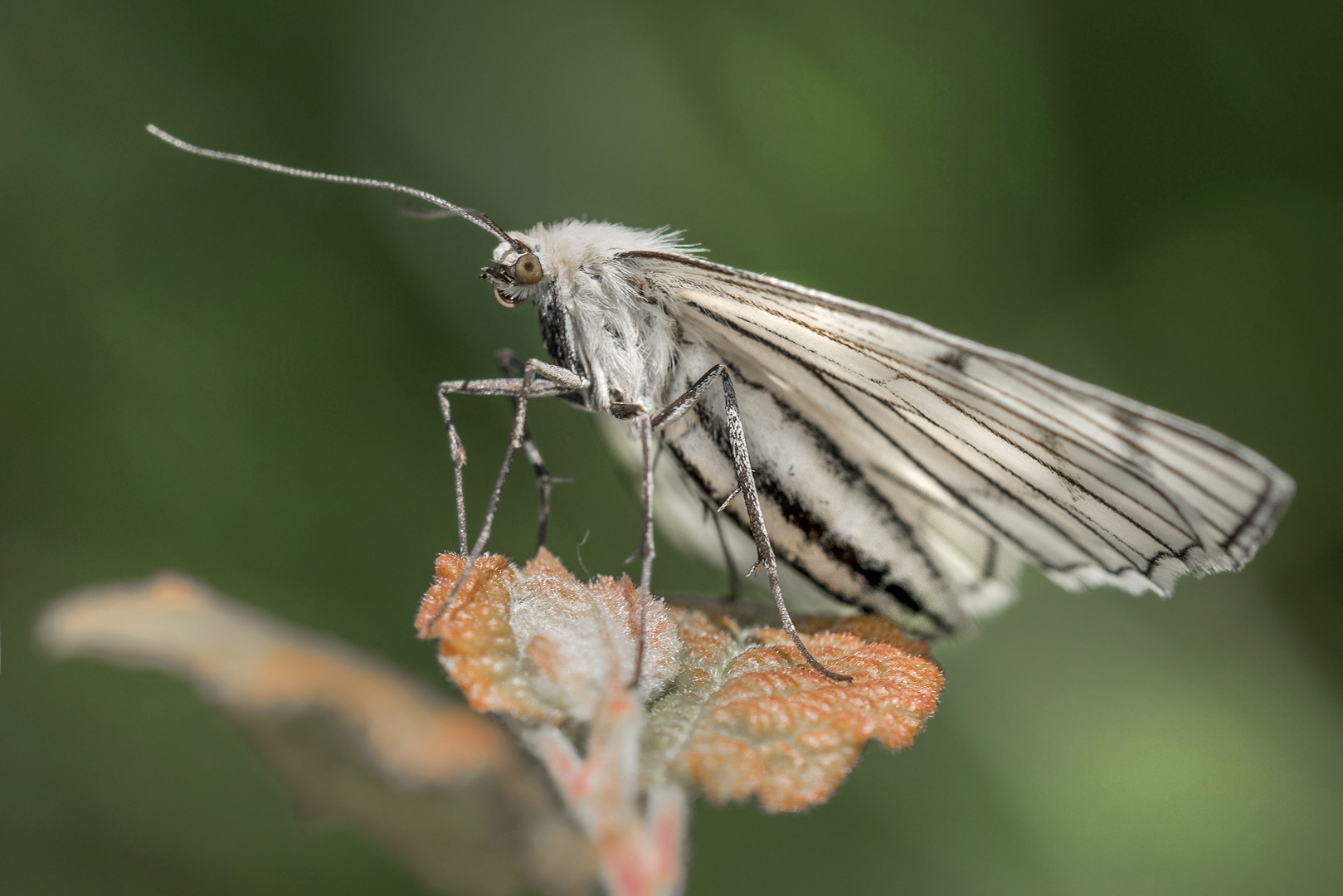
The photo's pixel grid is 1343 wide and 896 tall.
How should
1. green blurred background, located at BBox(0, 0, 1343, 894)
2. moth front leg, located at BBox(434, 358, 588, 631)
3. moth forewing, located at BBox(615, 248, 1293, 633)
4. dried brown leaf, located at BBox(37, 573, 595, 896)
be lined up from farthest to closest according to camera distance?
green blurred background, located at BBox(0, 0, 1343, 894)
moth front leg, located at BBox(434, 358, 588, 631)
moth forewing, located at BBox(615, 248, 1293, 633)
dried brown leaf, located at BBox(37, 573, 595, 896)

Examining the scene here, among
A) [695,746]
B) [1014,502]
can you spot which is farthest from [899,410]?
[695,746]

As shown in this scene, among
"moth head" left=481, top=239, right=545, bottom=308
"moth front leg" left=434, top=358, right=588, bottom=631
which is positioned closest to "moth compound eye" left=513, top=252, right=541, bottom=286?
"moth head" left=481, top=239, right=545, bottom=308

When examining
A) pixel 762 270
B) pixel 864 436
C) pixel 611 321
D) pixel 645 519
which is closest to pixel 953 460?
pixel 864 436

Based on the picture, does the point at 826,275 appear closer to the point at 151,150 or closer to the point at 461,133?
the point at 461,133

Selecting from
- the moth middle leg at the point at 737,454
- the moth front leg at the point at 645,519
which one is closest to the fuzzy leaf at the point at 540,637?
the moth front leg at the point at 645,519

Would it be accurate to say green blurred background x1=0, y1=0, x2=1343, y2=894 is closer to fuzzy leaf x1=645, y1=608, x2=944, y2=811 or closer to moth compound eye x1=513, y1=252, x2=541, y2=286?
moth compound eye x1=513, y1=252, x2=541, y2=286

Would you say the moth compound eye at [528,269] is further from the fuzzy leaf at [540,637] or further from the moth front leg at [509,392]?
the fuzzy leaf at [540,637]
